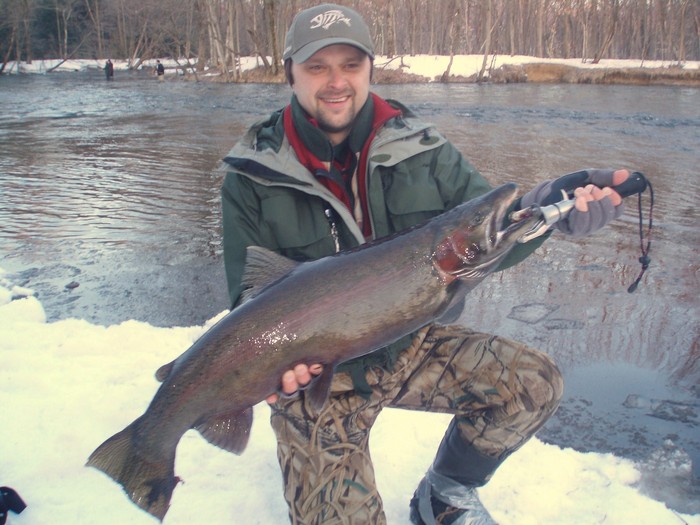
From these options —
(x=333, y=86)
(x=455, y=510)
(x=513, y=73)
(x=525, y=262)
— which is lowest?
(x=455, y=510)

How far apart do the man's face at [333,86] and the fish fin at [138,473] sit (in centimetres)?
153

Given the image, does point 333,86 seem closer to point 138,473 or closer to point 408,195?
point 408,195

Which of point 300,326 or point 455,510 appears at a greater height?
point 300,326

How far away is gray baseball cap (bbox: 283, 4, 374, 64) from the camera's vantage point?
255 centimetres

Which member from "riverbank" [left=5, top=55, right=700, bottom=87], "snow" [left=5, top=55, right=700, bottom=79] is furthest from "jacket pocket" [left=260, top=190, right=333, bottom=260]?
"snow" [left=5, top=55, right=700, bottom=79]

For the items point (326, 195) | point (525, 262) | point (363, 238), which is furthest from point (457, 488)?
point (525, 262)

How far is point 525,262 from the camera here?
5.58 meters

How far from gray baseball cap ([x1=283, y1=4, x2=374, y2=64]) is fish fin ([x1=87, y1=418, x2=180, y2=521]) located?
1.70m

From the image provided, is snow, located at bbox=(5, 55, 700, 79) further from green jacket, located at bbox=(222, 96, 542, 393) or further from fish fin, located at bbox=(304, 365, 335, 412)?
fish fin, located at bbox=(304, 365, 335, 412)

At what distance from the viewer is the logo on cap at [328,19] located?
2568 millimetres

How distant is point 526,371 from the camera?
7.73 ft

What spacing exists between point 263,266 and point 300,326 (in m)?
0.33

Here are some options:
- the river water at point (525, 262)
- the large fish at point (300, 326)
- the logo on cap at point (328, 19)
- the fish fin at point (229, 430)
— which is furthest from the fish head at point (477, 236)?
the river water at point (525, 262)

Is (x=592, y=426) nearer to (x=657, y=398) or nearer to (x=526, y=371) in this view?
(x=657, y=398)
